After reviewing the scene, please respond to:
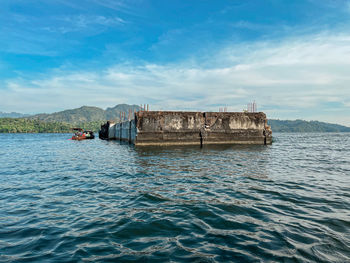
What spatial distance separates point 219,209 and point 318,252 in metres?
1.93

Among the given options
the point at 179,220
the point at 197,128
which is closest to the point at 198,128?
the point at 197,128

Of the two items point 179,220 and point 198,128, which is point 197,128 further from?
point 179,220

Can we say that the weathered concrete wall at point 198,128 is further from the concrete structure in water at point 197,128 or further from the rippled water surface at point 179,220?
the rippled water surface at point 179,220

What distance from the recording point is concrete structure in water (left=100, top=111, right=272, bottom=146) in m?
19.4

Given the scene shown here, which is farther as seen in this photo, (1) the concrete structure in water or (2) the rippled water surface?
(1) the concrete structure in water

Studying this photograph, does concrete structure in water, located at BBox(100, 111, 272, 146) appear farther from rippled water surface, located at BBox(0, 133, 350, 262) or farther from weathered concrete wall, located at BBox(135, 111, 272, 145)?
rippled water surface, located at BBox(0, 133, 350, 262)

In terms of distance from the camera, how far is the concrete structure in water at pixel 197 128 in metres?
19.4

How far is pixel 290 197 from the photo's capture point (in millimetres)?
5289

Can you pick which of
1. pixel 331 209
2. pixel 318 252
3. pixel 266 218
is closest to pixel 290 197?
pixel 331 209

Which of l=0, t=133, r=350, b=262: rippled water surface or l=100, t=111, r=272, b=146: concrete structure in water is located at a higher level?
l=100, t=111, r=272, b=146: concrete structure in water

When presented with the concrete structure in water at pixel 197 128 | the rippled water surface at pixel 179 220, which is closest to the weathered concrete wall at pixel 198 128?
the concrete structure in water at pixel 197 128

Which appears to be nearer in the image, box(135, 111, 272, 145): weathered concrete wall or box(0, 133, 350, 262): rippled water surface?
box(0, 133, 350, 262): rippled water surface

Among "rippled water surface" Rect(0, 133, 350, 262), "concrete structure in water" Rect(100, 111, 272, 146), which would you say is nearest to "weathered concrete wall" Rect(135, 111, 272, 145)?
"concrete structure in water" Rect(100, 111, 272, 146)

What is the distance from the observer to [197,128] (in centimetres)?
2014
